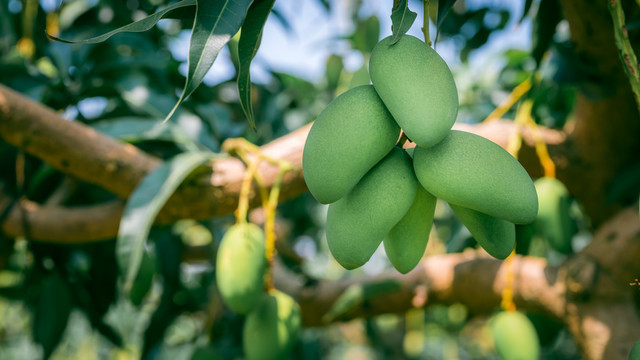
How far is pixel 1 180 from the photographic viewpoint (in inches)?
38.7

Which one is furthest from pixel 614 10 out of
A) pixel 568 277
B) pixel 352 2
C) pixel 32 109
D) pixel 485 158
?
pixel 352 2

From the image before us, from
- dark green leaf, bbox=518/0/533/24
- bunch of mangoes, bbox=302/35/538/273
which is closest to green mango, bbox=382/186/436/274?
bunch of mangoes, bbox=302/35/538/273

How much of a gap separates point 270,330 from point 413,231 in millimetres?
354

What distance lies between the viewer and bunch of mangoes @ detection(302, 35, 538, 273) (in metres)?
0.35

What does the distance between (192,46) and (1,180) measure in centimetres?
81

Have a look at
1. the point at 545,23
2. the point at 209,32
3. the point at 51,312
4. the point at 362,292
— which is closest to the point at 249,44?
the point at 209,32

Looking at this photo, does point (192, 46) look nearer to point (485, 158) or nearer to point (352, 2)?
point (485, 158)

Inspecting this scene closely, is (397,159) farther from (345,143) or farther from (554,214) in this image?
(554,214)

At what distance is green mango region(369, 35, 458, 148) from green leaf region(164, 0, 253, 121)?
102mm

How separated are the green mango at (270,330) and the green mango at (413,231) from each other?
0.34 metres

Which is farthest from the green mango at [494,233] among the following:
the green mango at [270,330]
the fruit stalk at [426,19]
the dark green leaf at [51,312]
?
the dark green leaf at [51,312]

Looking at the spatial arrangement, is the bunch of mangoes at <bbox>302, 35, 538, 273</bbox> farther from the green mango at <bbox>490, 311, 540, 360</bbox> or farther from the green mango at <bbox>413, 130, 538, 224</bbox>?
the green mango at <bbox>490, 311, 540, 360</bbox>

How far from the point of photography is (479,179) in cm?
35

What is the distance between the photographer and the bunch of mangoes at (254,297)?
641 millimetres
